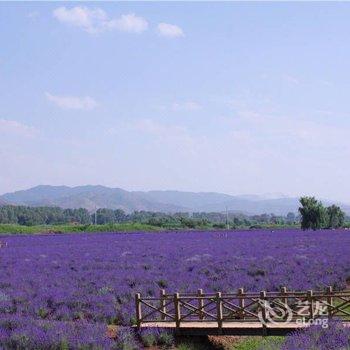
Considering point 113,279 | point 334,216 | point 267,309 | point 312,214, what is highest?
point 312,214

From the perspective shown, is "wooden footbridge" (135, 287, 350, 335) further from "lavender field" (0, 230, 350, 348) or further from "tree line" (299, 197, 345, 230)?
"tree line" (299, 197, 345, 230)

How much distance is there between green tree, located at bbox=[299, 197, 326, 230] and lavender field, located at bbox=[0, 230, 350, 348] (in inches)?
1941

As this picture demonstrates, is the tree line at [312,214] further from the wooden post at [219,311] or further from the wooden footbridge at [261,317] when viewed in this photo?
the wooden post at [219,311]

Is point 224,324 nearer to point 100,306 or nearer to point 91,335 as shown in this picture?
point 91,335

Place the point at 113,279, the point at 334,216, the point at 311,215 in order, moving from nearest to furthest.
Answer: the point at 113,279, the point at 311,215, the point at 334,216

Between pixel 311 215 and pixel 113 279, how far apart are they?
66822 mm

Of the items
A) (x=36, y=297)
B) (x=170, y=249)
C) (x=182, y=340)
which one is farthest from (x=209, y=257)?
(x=182, y=340)

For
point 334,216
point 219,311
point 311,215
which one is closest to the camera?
point 219,311

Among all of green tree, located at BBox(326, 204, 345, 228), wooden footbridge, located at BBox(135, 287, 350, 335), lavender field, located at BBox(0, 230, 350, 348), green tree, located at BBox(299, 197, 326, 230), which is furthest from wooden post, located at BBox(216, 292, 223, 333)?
green tree, located at BBox(326, 204, 345, 228)

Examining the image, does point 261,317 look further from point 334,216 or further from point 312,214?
point 334,216

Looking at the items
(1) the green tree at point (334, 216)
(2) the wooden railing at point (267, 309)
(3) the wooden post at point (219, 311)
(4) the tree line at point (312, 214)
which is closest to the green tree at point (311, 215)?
(4) the tree line at point (312, 214)

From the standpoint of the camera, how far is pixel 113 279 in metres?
25.0

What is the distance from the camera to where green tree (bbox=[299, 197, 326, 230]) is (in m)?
88.2

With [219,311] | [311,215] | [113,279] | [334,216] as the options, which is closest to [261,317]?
[219,311]
